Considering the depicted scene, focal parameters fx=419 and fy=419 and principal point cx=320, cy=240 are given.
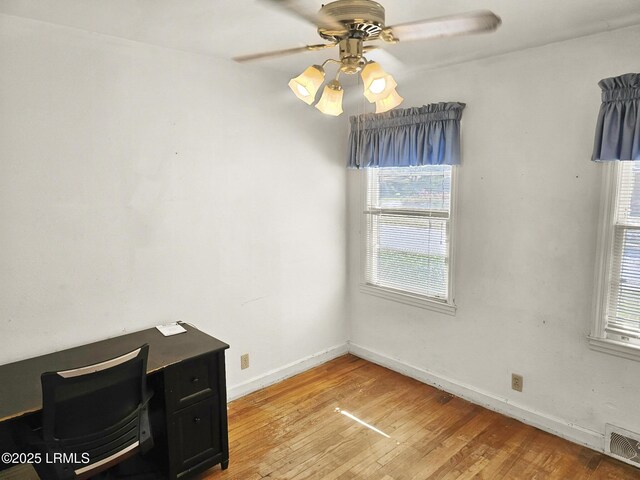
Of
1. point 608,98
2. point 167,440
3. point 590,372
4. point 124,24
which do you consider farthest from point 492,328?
point 124,24

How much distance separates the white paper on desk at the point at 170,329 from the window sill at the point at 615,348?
251cm

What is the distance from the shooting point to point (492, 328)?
118 inches

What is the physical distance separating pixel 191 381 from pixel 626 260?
8.31 ft

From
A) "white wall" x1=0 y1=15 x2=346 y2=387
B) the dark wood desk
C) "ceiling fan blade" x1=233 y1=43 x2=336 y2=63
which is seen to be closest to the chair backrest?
the dark wood desk

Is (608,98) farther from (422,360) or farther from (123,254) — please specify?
(123,254)

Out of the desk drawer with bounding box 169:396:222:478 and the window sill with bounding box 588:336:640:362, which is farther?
the window sill with bounding box 588:336:640:362

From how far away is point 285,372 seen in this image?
352 cm

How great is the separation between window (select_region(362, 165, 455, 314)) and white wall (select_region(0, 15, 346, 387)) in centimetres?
41

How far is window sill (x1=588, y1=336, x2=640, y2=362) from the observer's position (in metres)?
2.38

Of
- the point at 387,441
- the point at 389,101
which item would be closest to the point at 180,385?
the point at 387,441

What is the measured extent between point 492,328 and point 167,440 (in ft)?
7.31

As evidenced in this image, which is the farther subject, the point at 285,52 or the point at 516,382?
the point at 516,382

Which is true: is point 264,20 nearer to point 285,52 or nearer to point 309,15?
point 285,52

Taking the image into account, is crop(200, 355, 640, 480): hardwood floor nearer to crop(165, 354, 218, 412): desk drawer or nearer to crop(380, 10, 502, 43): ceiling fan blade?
crop(165, 354, 218, 412): desk drawer
